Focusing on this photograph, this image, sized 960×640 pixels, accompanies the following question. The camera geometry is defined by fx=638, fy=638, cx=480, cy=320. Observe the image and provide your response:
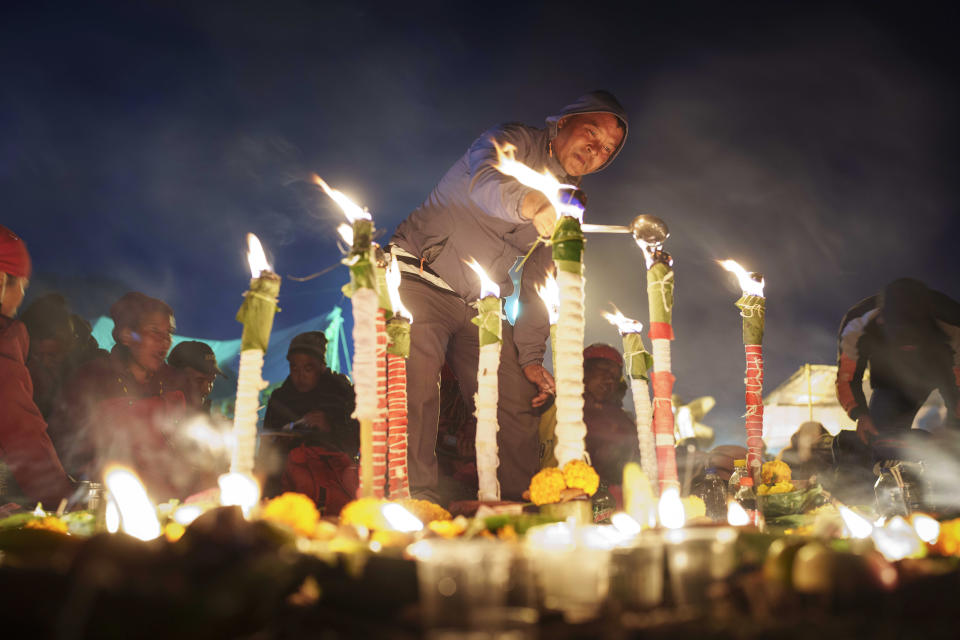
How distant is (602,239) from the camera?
39.1 ft

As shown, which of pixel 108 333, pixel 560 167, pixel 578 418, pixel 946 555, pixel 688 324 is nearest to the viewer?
pixel 946 555

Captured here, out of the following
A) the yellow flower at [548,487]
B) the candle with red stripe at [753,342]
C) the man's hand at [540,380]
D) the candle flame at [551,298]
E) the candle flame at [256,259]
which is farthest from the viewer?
the man's hand at [540,380]

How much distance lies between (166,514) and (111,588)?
6.05 feet

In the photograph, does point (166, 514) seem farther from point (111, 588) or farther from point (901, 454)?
point (901, 454)

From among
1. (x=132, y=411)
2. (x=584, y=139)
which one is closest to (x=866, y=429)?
(x=584, y=139)

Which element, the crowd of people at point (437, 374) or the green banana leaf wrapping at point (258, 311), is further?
the crowd of people at point (437, 374)

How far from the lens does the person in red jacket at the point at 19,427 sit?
3.93 meters

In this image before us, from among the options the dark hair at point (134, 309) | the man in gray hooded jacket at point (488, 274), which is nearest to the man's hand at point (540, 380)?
the man in gray hooded jacket at point (488, 274)

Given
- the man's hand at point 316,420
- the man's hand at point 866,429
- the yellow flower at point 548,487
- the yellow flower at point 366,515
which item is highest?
the man's hand at point 316,420

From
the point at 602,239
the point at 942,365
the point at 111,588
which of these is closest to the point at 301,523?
the point at 111,588

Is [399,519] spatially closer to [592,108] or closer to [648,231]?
[648,231]

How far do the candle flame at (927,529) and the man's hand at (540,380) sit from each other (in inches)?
112

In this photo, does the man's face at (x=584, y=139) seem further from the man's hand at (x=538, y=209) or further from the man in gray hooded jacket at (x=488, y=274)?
the man's hand at (x=538, y=209)

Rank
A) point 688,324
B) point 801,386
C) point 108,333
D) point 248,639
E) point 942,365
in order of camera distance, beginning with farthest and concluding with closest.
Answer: point 688,324
point 801,386
point 108,333
point 942,365
point 248,639
